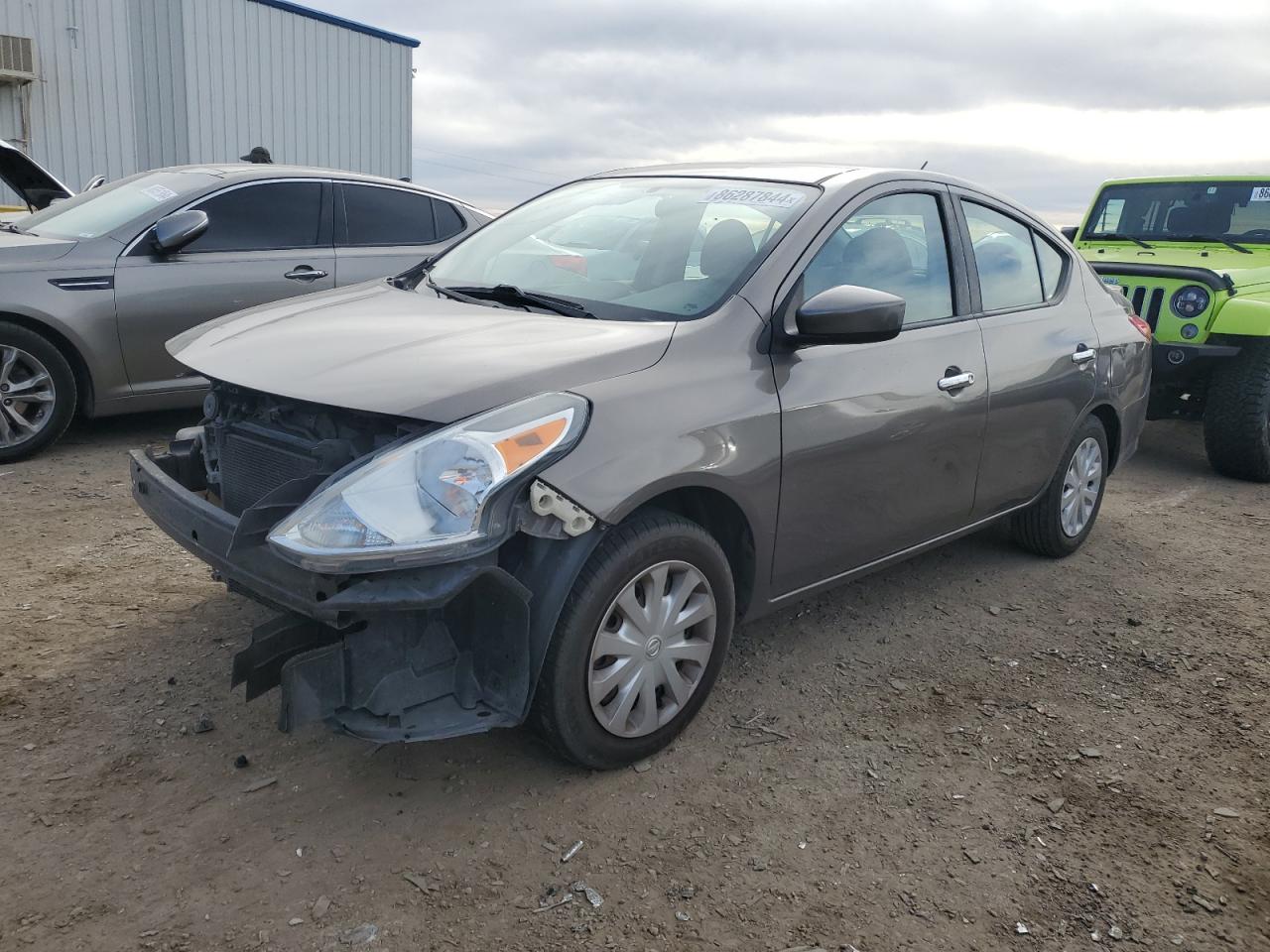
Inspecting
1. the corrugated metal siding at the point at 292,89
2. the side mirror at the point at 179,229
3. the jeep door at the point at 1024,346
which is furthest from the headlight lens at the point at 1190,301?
the corrugated metal siding at the point at 292,89

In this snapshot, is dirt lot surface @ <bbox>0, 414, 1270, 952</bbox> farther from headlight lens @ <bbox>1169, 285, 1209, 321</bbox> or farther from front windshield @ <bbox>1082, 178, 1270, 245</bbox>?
front windshield @ <bbox>1082, 178, 1270, 245</bbox>

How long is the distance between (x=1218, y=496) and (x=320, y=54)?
15.7m

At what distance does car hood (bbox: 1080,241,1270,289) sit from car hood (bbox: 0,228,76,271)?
6.69 meters

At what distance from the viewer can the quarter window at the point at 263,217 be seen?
600cm

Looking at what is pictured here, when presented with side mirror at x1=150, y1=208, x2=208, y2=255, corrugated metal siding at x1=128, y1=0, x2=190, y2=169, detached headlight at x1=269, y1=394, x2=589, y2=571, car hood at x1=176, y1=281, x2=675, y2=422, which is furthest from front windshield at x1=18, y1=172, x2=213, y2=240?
corrugated metal siding at x1=128, y1=0, x2=190, y2=169

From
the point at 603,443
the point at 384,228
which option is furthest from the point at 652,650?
the point at 384,228

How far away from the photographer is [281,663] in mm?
2475

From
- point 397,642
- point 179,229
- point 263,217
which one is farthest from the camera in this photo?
point 263,217

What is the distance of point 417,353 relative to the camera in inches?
110

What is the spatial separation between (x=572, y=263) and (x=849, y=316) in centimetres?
104

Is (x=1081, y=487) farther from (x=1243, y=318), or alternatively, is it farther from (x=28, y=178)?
(x=28, y=178)

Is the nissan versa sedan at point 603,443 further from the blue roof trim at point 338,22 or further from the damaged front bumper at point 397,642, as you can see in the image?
the blue roof trim at point 338,22

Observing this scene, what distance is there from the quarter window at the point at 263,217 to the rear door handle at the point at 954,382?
4.18 meters

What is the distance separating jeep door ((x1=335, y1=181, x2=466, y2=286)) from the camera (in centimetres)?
645
